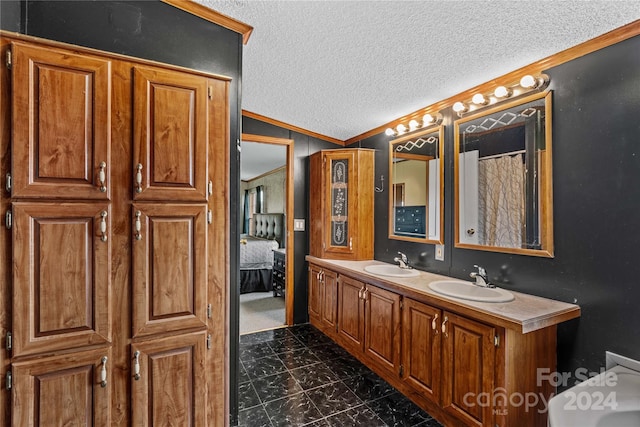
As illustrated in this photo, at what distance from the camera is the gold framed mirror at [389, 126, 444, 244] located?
2553 millimetres

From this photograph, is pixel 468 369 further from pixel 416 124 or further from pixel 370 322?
pixel 416 124

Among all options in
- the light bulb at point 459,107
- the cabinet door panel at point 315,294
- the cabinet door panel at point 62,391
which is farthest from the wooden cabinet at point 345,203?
the cabinet door panel at point 62,391

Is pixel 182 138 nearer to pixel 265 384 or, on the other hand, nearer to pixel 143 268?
pixel 143 268

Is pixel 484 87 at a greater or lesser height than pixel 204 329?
greater

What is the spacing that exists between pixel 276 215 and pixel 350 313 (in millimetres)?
4477

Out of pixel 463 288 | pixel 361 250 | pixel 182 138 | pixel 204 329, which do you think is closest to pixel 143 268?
pixel 204 329

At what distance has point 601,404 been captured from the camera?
45.8 inches

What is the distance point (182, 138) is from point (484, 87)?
6.75ft

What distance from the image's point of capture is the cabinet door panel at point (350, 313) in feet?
8.81

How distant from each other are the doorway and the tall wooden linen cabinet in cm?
201

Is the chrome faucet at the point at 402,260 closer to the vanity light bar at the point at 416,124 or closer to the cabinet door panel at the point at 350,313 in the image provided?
the cabinet door panel at the point at 350,313

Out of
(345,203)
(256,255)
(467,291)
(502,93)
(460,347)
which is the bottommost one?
(460,347)

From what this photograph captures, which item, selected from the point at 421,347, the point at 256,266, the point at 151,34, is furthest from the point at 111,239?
the point at 256,266

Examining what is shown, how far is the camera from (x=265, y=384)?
2.37m
